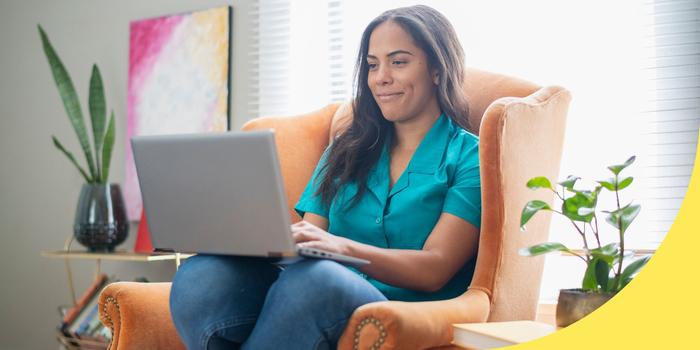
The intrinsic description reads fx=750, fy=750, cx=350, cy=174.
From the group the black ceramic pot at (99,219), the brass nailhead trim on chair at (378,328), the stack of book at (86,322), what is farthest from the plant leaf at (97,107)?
the brass nailhead trim on chair at (378,328)

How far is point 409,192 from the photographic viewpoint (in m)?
1.79

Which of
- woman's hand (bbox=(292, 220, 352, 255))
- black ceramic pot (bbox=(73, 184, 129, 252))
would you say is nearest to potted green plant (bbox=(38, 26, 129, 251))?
black ceramic pot (bbox=(73, 184, 129, 252))

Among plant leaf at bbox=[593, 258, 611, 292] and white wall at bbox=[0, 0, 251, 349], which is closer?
plant leaf at bbox=[593, 258, 611, 292]

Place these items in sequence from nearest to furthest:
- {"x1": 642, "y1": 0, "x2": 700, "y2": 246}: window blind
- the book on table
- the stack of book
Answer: the book on table, {"x1": 642, "y1": 0, "x2": 700, "y2": 246}: window blind, the stack of book

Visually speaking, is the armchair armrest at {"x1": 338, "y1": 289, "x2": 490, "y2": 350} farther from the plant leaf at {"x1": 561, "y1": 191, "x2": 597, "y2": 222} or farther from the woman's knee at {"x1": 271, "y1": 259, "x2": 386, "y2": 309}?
the plant leaf at {"x1": 561, "y1": 191, "x2": 597, "y2": 222}

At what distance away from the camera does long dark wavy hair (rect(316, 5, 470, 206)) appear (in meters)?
1.85

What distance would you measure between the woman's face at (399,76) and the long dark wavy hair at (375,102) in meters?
0.02

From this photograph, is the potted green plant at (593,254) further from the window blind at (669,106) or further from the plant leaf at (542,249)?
the window blind at (669,106)

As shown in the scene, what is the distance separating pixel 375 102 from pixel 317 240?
1.88ft

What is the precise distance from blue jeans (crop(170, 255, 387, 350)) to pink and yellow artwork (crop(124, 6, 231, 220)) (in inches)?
65.8

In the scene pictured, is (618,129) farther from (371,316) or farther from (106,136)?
(106,136)

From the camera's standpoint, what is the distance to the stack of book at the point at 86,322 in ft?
9.76

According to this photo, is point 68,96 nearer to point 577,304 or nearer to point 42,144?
point 42,144

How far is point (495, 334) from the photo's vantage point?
128 cm
